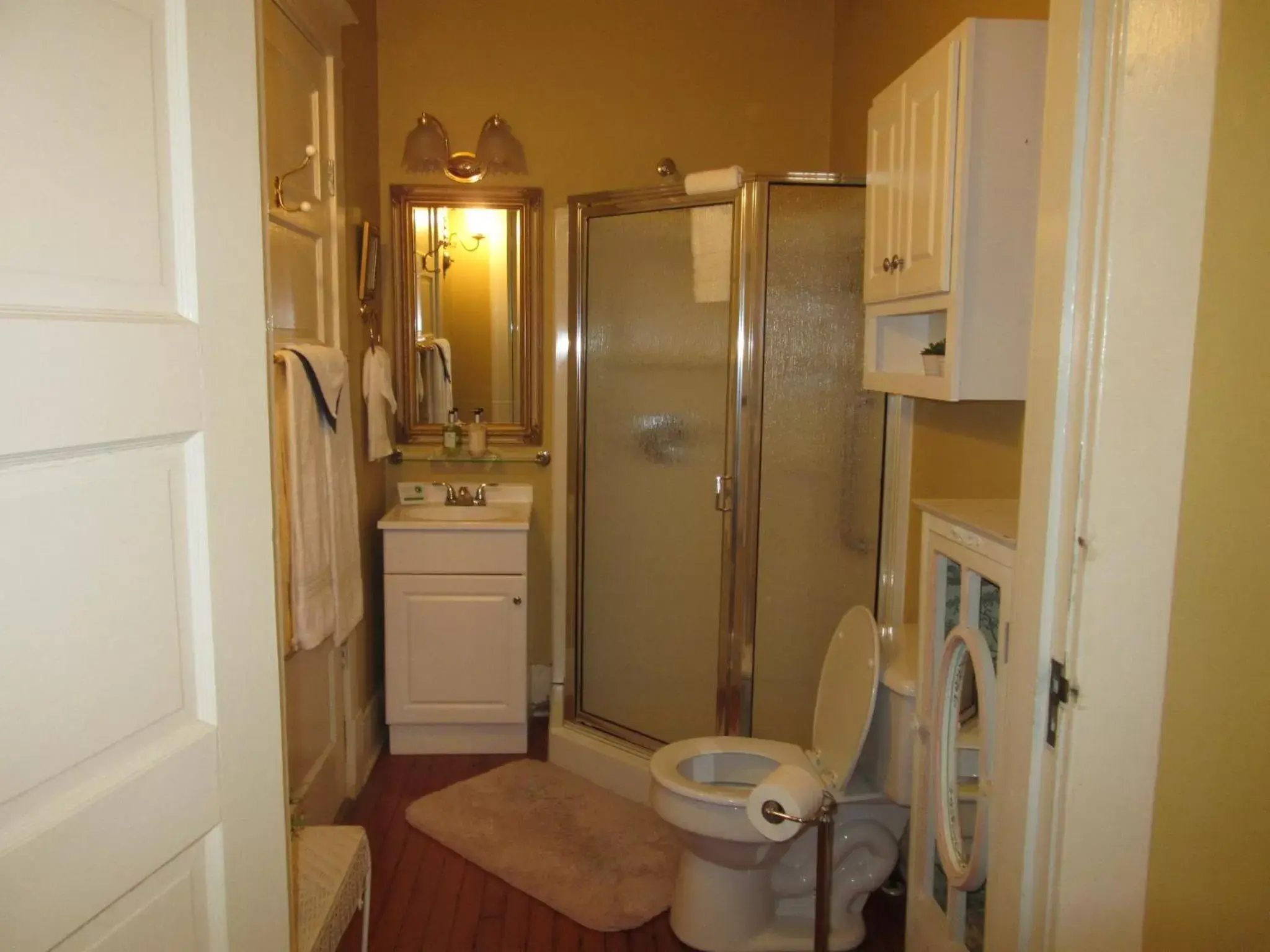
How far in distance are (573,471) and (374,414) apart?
2.26 ft

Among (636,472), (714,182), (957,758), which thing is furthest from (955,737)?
(714,182)

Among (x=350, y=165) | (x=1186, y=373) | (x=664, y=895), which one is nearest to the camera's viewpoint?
(x=1186, y=373)

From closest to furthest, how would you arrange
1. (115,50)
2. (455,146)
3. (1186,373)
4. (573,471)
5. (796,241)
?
(115,50)
(1186,373)
(796,241)
(573,471)
(455,146)

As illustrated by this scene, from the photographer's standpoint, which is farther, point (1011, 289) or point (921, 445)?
point (921, 445)

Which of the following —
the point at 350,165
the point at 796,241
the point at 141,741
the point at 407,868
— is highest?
the point at 350,165

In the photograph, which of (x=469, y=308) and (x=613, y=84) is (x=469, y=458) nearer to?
(x=469, y=308)

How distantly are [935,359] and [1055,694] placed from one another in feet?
3.14

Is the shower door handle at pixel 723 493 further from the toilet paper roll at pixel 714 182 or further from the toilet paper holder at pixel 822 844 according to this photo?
the toilet paper holder at pixel 822 844

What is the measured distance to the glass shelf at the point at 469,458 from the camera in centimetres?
344

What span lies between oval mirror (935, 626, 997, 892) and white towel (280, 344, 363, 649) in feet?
4.62

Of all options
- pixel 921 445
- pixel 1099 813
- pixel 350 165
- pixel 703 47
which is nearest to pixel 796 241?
pixel 921 445

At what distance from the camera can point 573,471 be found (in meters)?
3.12

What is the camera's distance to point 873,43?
289 cm

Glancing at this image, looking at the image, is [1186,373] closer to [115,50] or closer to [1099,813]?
[1099,813]
